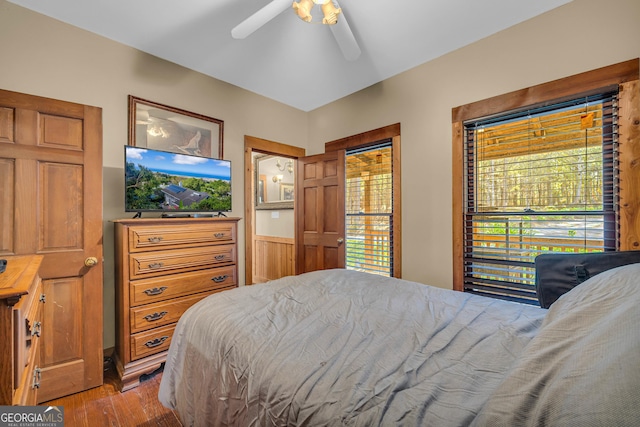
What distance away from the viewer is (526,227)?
2.23m

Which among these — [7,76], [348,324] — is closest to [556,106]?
[348,324]

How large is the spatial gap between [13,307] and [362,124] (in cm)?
316

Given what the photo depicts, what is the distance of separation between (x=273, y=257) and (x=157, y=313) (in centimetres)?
276

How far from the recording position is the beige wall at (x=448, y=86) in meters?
1.89

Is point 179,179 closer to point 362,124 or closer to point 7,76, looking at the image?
point 7,76

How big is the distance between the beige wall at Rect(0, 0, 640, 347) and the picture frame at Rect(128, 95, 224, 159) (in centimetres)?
8

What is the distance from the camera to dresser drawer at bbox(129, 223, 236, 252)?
2.10 m

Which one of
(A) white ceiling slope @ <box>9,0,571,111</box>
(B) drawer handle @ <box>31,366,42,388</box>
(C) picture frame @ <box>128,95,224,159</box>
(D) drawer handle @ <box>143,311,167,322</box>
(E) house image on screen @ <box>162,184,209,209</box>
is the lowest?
(D) drawer handle @ <box>143,311,167,322</box>

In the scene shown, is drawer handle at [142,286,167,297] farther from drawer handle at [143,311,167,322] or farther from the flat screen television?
the flat screen television

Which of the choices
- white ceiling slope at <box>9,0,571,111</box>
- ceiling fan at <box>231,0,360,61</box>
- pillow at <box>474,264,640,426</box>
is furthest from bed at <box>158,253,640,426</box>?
white ceiling slope at <box>9,0,571,111</box>

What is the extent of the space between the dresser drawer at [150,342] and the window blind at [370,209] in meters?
2.14

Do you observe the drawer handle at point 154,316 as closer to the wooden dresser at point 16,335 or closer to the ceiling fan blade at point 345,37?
the wooden dresser at point 16,335

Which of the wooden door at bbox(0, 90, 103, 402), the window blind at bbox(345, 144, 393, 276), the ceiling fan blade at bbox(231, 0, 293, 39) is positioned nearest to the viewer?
the ceiling fan blade at bbox(231, 0, 293, 39)

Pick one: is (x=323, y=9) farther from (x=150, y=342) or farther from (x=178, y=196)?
(x=150, y=342)
